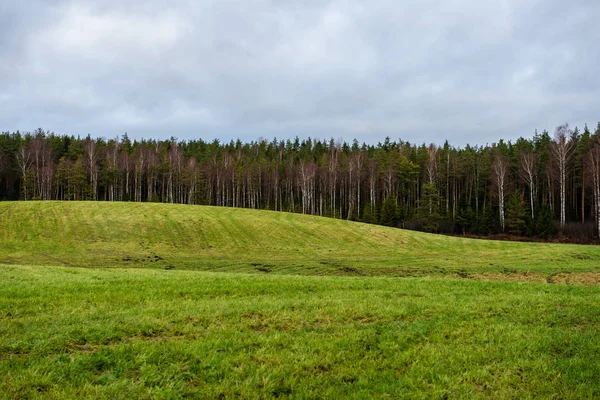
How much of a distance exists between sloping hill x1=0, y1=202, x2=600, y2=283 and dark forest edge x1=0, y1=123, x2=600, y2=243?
28.2 m

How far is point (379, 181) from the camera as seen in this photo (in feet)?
357

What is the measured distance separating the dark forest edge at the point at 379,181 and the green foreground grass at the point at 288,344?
212ft

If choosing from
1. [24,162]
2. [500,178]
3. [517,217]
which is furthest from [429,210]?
[24,162]

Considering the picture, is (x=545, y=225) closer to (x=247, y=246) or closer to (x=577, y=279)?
(x=577, y=279)

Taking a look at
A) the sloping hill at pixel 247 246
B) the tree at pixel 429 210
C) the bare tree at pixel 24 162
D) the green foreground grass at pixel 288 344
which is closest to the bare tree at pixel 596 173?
the sloping hill at pixel 247 246

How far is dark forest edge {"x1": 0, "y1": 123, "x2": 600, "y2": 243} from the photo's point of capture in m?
77.1

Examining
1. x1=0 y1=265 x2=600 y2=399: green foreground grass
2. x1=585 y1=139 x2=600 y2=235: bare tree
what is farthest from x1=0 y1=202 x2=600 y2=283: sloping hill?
x1=585 y1=139 x2=600 y2=235: bare tree

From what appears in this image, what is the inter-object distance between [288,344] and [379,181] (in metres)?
104

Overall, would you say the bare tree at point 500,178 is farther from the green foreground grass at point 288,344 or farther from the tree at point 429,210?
the green foreground grass at point 288,344

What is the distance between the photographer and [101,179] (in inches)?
4085

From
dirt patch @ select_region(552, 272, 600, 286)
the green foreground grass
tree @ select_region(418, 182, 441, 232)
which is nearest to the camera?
the green foreground grass

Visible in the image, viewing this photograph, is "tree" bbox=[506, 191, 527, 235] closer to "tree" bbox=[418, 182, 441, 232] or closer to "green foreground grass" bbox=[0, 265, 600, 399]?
"tree" bbox=[418, 182, 441, 232]

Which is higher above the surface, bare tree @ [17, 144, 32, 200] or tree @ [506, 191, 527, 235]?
bare tree @ [17, 144, 32, 200]

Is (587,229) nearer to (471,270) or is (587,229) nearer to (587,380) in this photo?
(471,270)
